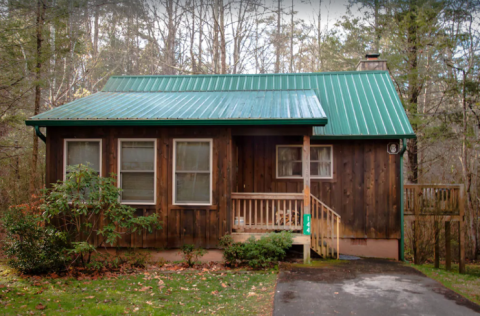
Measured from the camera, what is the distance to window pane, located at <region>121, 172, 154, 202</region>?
880 centimetres

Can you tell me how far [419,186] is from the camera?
10680 mm

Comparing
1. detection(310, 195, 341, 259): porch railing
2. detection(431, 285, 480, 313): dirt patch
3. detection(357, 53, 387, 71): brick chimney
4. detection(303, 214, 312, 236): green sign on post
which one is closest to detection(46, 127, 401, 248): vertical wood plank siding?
detection(310, 195, 341, 259): porch railing

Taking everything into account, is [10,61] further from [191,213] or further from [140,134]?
[191,213]

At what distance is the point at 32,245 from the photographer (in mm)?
7473

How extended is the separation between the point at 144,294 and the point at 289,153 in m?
5.64

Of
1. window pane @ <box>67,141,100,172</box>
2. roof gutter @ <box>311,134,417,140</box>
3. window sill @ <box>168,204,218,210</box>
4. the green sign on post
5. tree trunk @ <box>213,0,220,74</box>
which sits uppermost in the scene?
tree trunk @ <box>213,0,220,74</box>

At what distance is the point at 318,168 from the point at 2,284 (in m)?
7.30

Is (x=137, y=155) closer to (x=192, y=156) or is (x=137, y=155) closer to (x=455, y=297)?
(x=192, y=156)

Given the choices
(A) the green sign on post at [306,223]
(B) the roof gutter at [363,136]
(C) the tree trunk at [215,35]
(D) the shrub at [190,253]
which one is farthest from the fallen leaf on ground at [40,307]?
(C) the tree trunk at [215,35]

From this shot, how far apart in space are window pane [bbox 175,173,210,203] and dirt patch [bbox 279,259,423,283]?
224cm

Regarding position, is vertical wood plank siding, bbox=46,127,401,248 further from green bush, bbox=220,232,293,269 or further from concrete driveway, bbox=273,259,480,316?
concrete driveway, bbox=273,259,480,316

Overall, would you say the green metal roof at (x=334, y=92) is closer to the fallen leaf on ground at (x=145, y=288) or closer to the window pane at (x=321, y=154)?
the window pane at (x=321, y=154)

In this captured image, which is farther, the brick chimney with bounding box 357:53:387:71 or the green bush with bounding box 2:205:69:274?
the brick chimney with bounding box 357:53:387:71

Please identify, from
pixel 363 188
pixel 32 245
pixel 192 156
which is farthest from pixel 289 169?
pixel 32 245
